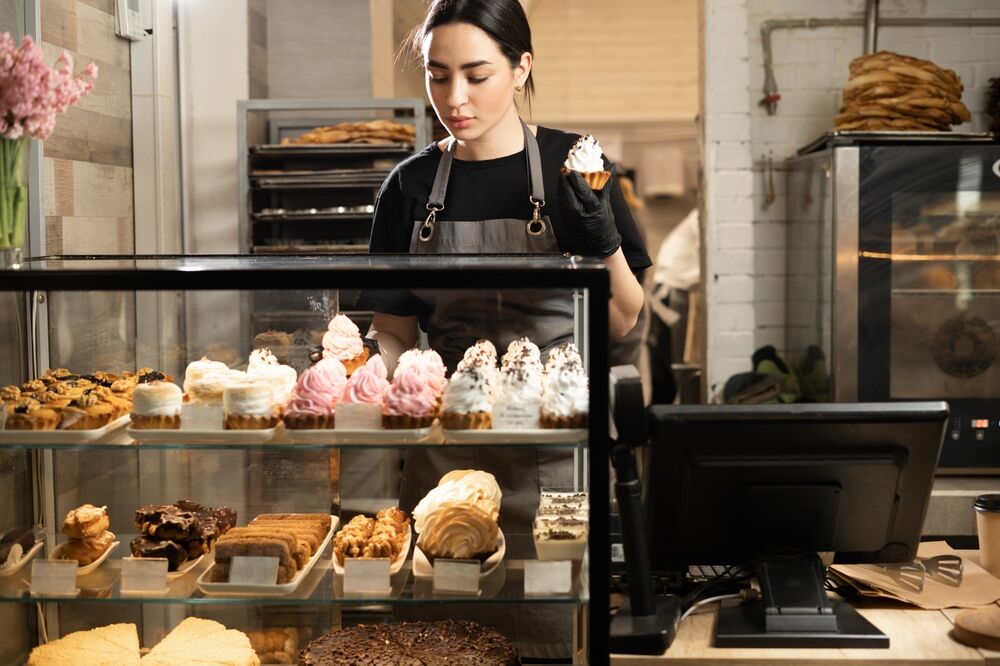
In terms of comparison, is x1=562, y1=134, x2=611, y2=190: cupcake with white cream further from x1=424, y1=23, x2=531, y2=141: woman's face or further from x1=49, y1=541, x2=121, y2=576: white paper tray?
x1=49, y1=541, x2=121, y2=576: white paper tray

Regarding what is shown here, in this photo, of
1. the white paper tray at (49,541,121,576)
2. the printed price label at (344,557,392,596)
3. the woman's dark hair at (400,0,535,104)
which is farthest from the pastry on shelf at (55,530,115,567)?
the woman's dark hair at (400,0,535,104)

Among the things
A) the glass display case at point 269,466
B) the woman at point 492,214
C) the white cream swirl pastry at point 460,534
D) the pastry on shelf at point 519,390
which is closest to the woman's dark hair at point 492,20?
the woman at point 492,214

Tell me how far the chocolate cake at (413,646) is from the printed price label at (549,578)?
173mm

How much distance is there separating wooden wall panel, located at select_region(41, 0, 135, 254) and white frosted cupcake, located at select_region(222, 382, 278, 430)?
Answer: 1325 mm

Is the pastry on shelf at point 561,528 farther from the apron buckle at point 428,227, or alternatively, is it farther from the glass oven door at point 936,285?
the glass oven door at point 936,285

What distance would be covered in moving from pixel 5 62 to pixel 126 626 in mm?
1066

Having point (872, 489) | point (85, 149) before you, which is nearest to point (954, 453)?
point (872, 489)

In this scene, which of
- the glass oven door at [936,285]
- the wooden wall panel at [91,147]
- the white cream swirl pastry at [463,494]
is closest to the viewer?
the white cream swirl pastry at [463,494]

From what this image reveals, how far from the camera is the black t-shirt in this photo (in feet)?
8.30

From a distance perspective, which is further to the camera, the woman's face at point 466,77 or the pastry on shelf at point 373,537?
the woman's face at point 466,77

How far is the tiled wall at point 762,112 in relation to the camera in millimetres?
4172

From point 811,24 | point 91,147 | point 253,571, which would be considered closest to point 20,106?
point 253,571

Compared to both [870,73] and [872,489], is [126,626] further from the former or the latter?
[870,73]

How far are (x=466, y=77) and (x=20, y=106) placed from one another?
982 millimetres
